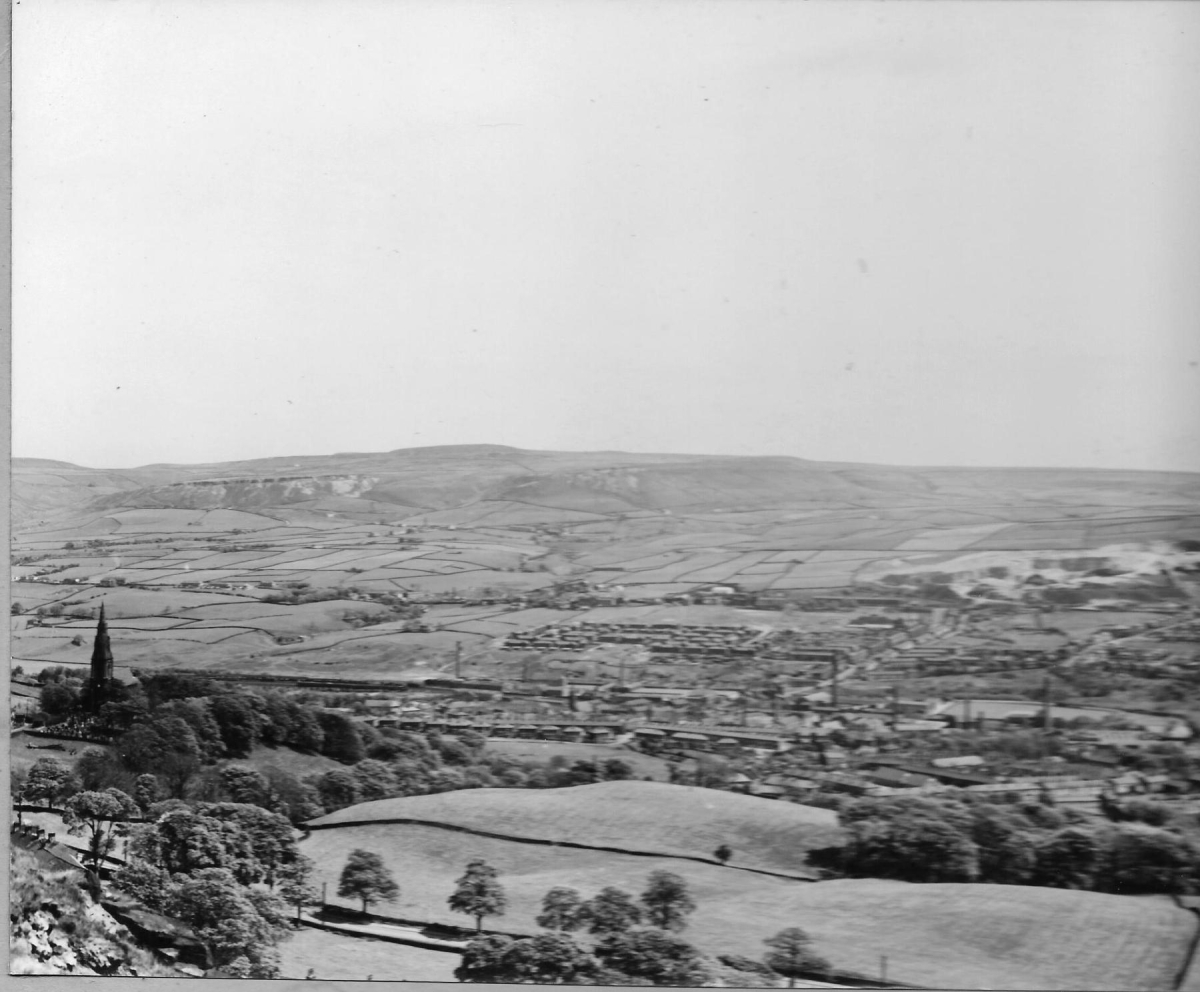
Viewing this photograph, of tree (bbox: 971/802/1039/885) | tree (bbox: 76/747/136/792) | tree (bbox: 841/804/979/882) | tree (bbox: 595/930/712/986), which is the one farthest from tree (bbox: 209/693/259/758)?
tree (bbox: 971/802/1039/885)

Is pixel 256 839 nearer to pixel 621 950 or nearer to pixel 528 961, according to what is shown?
pixel 528 961

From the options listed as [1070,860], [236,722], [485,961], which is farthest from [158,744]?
[1070,860]

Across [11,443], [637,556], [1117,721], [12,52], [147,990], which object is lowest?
[147,990]

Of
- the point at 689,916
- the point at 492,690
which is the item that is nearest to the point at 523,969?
the point at 689,916

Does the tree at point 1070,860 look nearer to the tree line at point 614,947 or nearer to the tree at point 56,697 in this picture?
the tree line at point 614,947

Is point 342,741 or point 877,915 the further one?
point 342,741

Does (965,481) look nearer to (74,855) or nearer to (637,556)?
(637,556)
